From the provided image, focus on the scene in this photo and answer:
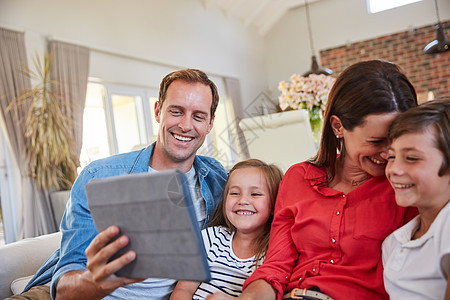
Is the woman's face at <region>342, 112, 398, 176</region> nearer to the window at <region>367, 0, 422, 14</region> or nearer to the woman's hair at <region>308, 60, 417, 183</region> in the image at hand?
the woman's hair at <region>308, 60, 417, 183</region>

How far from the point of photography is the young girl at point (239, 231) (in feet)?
4.61

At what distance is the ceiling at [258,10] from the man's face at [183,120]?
271 inches

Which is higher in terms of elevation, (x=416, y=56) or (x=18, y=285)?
(x=416, y=56)

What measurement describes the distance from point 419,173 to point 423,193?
0.05 meters

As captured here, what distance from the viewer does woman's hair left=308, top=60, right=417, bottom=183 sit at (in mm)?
1125

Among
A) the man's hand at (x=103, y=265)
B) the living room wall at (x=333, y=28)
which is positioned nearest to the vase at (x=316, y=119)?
the man's hand at (x=103, y=265)

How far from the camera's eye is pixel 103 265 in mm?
976

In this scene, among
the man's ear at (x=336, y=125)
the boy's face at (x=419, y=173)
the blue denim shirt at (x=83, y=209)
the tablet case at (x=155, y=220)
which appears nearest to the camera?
the tablet case at (x=155, y=220)

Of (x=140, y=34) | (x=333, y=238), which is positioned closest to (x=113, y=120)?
(x=140, y=34)

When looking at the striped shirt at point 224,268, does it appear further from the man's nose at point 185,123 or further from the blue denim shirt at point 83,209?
the man's nose at point 185,123

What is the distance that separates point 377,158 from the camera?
3.80 ft

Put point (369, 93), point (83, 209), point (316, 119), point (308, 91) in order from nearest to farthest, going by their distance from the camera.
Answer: point (369, 93) → point (83, 209) → point (308, 91) → point (316, 119)

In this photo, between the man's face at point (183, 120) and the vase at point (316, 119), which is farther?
the vase at point (316, 119)

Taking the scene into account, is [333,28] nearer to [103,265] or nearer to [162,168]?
[162,168]
